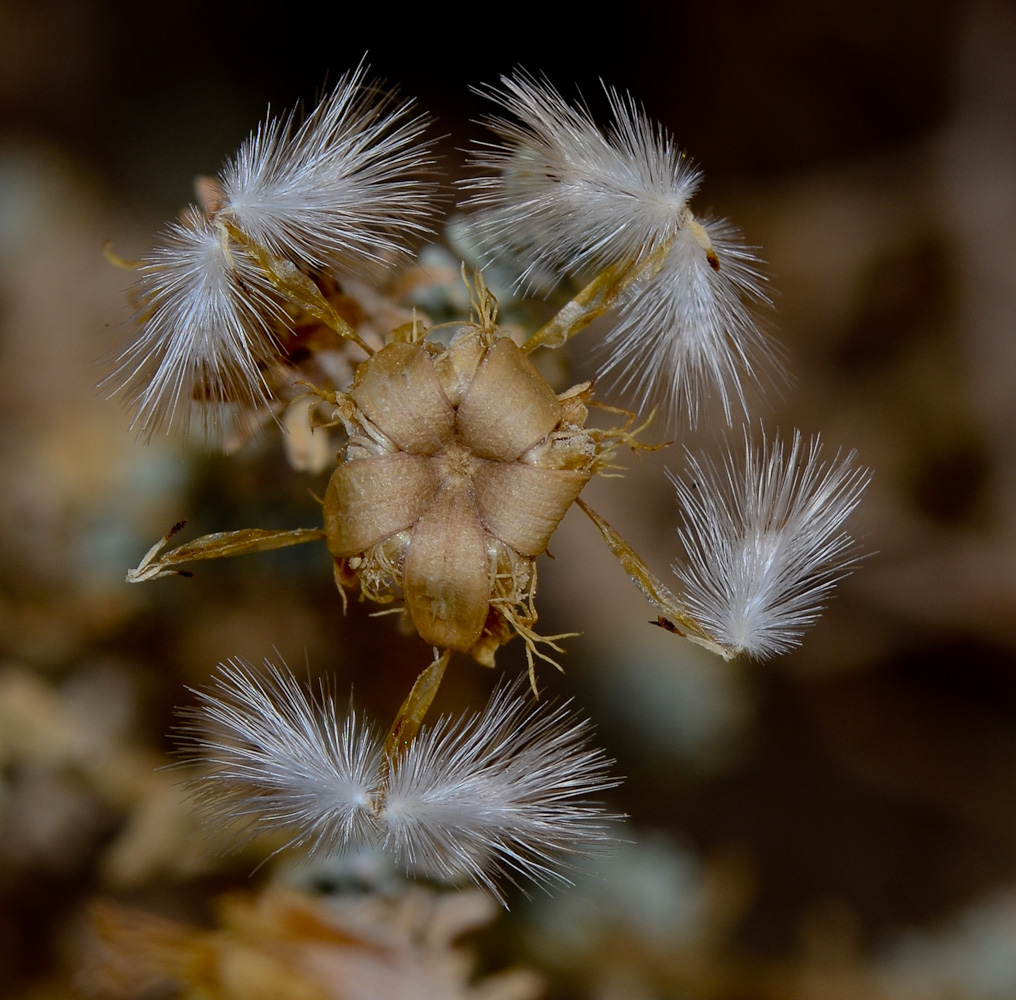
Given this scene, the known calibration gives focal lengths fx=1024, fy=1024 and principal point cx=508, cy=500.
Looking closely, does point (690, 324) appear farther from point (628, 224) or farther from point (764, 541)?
point (764, 541)

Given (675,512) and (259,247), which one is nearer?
(259,247)

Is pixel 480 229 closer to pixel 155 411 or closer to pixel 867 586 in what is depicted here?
pixel 155 411

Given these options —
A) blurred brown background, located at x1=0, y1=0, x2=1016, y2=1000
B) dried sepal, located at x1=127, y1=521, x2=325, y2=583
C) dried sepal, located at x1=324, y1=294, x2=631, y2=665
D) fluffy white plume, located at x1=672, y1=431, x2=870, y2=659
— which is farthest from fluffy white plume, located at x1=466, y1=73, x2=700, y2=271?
blurred brown background, located at x1=0, y1=0, x2=1016, y2=1000

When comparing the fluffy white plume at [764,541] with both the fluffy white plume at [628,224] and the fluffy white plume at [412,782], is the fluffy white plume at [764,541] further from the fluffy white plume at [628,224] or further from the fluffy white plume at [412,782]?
the fluffy white plume at [412,782]

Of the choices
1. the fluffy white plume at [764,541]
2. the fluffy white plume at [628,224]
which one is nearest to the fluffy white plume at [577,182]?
the fluffy white plume at [628,224]

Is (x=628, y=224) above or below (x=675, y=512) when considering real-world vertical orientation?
above

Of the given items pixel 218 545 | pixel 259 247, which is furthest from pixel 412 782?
pixel 259 247

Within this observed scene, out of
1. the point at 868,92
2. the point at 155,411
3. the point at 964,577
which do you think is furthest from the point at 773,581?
the point at 868,92
